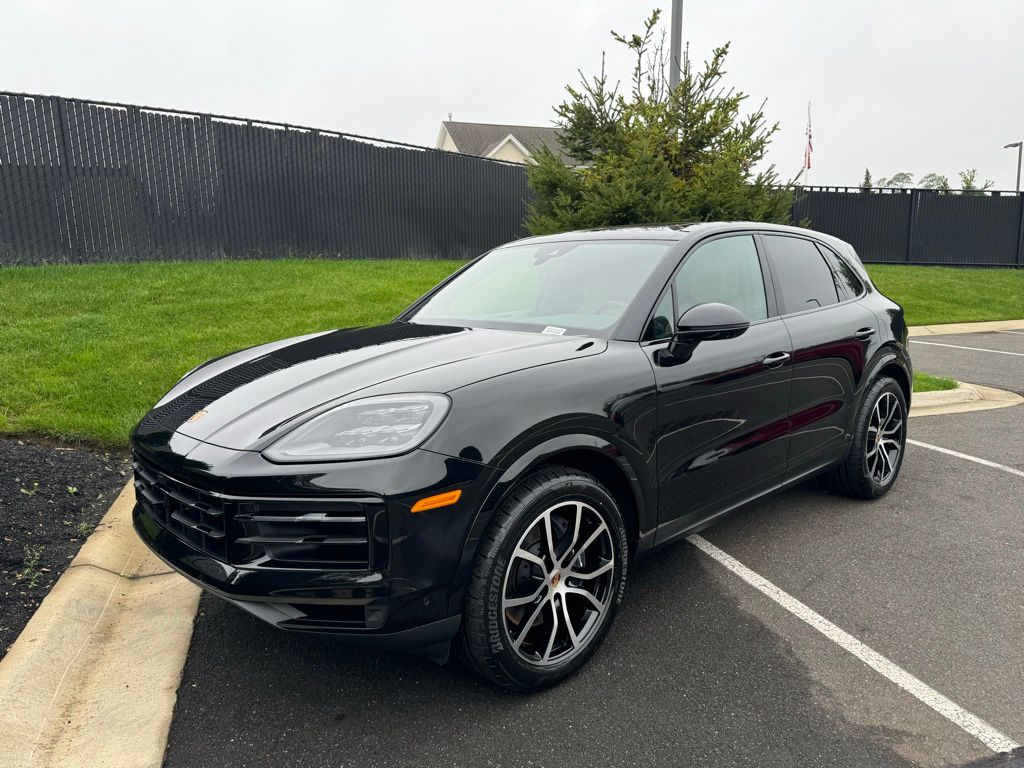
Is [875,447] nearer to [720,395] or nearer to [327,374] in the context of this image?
[720,395]

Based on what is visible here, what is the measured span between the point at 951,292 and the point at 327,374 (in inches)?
712

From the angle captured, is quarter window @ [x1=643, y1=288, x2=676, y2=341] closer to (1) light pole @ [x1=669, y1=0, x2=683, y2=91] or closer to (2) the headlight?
(2) the headlight

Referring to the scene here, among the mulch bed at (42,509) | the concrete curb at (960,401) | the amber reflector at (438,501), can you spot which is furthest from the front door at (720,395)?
the concrete curb at (960,401)

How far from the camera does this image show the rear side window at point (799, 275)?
12.5 ft

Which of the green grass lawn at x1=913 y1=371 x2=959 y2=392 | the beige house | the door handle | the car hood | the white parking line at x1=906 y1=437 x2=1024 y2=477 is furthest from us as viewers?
the beige house

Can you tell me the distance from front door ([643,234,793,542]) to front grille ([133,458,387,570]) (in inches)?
48.9

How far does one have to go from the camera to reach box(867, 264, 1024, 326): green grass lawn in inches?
595

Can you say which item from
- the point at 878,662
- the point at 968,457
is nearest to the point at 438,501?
the point at 878,662

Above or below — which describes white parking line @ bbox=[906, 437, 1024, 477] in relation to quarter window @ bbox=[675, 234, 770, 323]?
below

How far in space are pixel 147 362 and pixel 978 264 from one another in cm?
2323

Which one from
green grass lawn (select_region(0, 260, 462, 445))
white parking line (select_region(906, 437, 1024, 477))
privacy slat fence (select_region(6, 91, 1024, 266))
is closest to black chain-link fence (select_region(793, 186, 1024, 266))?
privacy slat fence (select_region(6, 91, 1024, 266))

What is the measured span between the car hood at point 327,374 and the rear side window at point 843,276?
2167mm

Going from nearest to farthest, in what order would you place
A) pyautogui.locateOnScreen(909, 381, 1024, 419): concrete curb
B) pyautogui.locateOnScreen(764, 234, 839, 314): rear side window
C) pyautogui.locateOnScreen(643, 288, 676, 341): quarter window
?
pyautogui.locateOnScreen(643, 288, 676, 341): quarter window, pyautogui.locateOnScreen(764, 234, 839, 314): rear side window, pyautogui.locateOnScreen(909, 381, 1024, 419): concrete curb

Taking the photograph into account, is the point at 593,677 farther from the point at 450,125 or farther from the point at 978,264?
the point at 450,125
